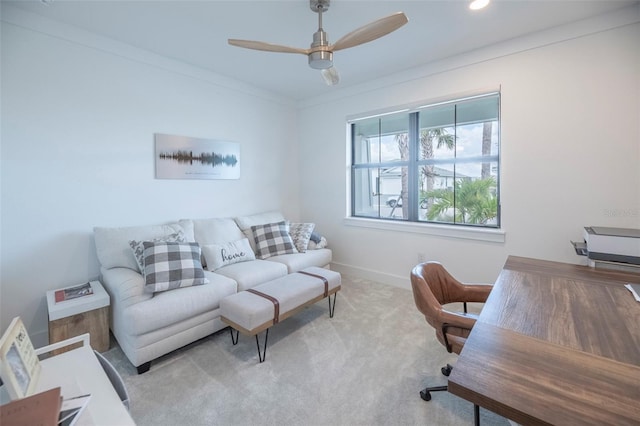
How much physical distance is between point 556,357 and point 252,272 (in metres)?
2.34

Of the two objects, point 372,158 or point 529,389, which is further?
point 372,158

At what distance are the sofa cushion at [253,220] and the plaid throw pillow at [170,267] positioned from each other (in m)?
1.01

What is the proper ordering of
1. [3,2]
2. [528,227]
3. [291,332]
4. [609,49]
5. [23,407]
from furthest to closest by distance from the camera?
[528,227], [291,332], [609,49], [3,2], [23,407]

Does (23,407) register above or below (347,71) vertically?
below

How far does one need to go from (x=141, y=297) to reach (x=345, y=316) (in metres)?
1.81

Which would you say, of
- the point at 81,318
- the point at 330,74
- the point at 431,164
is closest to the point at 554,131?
the point at 431,164

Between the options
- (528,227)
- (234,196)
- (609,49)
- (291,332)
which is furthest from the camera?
(234,196)

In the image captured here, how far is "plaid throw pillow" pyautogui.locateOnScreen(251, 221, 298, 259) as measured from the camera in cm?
338

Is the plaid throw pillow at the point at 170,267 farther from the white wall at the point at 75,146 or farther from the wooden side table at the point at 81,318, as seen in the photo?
the white wall at the point at 75,146

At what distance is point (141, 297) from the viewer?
212 cm

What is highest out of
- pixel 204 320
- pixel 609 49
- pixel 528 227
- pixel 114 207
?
pixel 609 49

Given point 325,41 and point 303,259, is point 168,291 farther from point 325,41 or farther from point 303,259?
point 325,41

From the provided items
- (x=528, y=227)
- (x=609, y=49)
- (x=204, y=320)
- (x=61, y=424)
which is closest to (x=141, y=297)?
(x=204, y=320)

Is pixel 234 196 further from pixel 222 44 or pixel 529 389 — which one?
pixel 529 389
